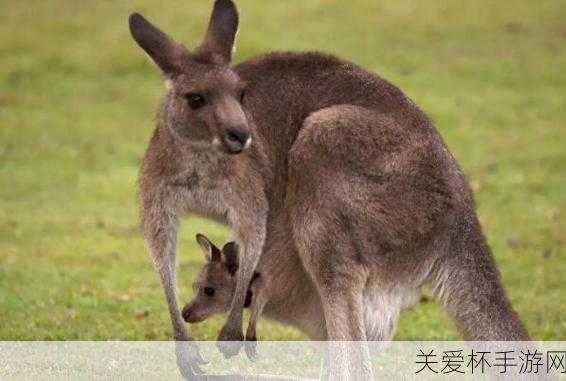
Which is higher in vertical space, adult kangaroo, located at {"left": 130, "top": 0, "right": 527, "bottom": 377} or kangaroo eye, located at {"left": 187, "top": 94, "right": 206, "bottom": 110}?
kangaroo eye, located at {"left": 187, "top": 94, "right": 206, "bottom": 110}

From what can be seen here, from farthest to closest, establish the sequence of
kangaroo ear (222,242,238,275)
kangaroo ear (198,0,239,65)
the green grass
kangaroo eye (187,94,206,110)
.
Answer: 1. the green grass
2. kangaroo ear (222,242,238,275)
3. kangaroo ear (198,0,239,65)
4. kangaroo eye (187,94,206,110)

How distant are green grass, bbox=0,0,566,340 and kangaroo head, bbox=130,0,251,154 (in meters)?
3.26

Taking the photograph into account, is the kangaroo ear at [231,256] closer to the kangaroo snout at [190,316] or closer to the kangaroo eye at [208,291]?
the kangaroo eye at [208,291]

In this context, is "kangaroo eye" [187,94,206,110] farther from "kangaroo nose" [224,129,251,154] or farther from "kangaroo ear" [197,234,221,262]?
"kangaroo ear" [197,234,221,262]

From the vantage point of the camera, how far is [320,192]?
6.97 m

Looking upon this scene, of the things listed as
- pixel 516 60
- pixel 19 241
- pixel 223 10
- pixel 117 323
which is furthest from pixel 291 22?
pixel 223 10

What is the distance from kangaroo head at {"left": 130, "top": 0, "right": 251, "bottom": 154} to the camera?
22.6ft

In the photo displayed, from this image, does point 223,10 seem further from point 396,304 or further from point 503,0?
point 503,0

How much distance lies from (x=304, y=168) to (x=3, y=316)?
13.7 ft

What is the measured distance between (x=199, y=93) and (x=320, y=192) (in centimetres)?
85

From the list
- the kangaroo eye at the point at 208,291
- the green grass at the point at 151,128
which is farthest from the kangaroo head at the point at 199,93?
the green grass at the point at 151,128

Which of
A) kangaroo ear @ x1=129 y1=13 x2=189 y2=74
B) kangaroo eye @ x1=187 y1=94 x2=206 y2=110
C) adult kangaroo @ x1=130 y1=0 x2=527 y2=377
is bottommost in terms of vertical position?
adult kangaroo @ x1=130 y1=0 x2=527 y2=377

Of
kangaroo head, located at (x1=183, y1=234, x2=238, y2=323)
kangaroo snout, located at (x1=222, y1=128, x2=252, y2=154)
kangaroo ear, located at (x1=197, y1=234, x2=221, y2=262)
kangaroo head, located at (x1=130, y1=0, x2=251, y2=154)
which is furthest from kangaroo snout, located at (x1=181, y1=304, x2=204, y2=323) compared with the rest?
kangaroo snout, located at (x1=222, y1=128, x2=252, y2=154)

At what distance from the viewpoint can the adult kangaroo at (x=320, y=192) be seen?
6906 millimetres
